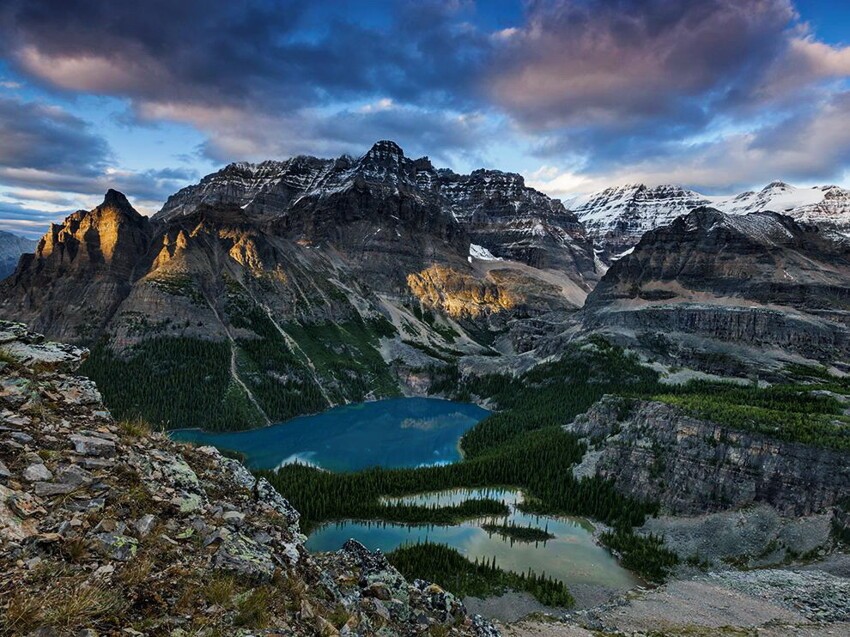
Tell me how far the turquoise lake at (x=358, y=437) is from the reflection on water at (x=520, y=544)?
115 ft

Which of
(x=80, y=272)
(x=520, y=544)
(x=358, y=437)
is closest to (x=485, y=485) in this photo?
(x=520, y=544)

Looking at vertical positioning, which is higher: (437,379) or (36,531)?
(36,531)

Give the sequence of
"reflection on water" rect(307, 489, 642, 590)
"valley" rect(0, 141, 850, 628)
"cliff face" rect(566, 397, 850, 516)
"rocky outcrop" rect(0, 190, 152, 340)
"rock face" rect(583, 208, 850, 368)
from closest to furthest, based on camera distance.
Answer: "reflection on water" rect(307, 489, 642, 590) < "valley" rect(0, 141, 850, 628) < "cliff face" rect(566, 397, 850, 516) < "rock face" rect(583, 208, 850, 368) < "rocky outcrop" rect(0, 190, 152, 340)

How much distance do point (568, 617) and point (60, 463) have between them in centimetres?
4680

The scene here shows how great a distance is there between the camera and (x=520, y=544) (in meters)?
67.8

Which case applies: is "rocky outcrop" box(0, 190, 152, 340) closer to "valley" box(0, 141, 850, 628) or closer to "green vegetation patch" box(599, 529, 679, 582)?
"valley" box(0, 141, 850, 628)

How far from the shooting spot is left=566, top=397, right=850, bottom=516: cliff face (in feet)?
216

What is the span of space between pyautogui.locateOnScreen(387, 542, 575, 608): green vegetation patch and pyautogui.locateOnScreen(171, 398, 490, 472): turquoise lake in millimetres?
47572

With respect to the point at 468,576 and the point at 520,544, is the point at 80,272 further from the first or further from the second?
the point at 468,576

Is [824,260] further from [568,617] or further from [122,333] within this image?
[122,333]

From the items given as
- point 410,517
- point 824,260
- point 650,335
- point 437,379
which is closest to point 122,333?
point 437,379

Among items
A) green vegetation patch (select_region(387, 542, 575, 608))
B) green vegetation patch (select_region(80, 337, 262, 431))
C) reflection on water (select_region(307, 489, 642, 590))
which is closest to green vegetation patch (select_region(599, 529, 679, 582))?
reflection on water (select_region(307, 489, 642, 590))

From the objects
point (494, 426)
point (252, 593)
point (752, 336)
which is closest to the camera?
point (252, 593)

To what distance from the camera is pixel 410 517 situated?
2918 inches
